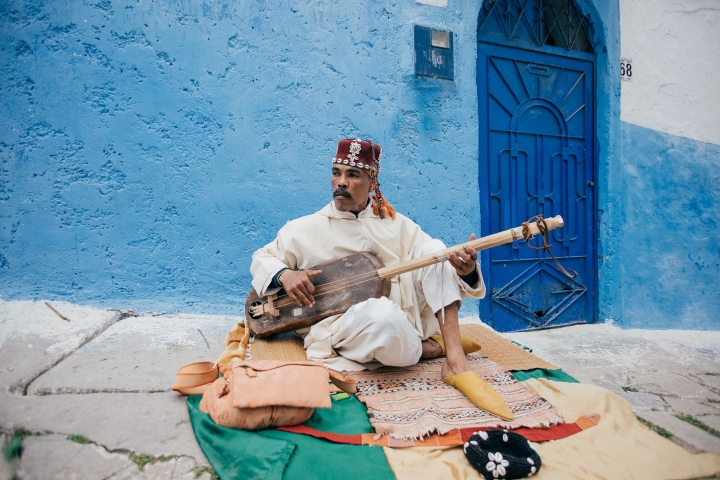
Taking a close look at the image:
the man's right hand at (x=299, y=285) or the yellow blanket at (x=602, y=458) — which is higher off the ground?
the man's right hand at (x=299, y=285)

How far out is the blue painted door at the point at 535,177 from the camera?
13.3 ft

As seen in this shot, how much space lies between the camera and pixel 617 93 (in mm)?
4266

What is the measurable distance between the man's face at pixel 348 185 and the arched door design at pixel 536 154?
5.13 ft

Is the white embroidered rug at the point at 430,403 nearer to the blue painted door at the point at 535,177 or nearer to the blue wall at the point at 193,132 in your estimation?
the blue wall at the point at 193,132

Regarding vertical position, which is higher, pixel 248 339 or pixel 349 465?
pixel 248 339

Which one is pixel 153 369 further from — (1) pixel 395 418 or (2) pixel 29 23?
(2) pixel 29 23

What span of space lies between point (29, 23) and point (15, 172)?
0.98 metres

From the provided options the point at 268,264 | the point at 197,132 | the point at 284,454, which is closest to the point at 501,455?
the point at 284,454

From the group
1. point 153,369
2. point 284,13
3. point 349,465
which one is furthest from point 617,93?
point 153,369

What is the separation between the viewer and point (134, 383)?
7.42 ft

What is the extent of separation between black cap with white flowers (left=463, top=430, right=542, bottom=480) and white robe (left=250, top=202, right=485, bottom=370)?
0.93 metres

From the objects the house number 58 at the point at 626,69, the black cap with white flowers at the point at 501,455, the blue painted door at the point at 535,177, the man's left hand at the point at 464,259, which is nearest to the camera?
the black cap with white flowers at the point at 501,455

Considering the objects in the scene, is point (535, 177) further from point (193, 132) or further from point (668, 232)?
point (193, 132)

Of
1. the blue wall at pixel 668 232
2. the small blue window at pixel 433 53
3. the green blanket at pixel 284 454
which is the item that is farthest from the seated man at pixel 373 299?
the blue wall at pixel 668 232
